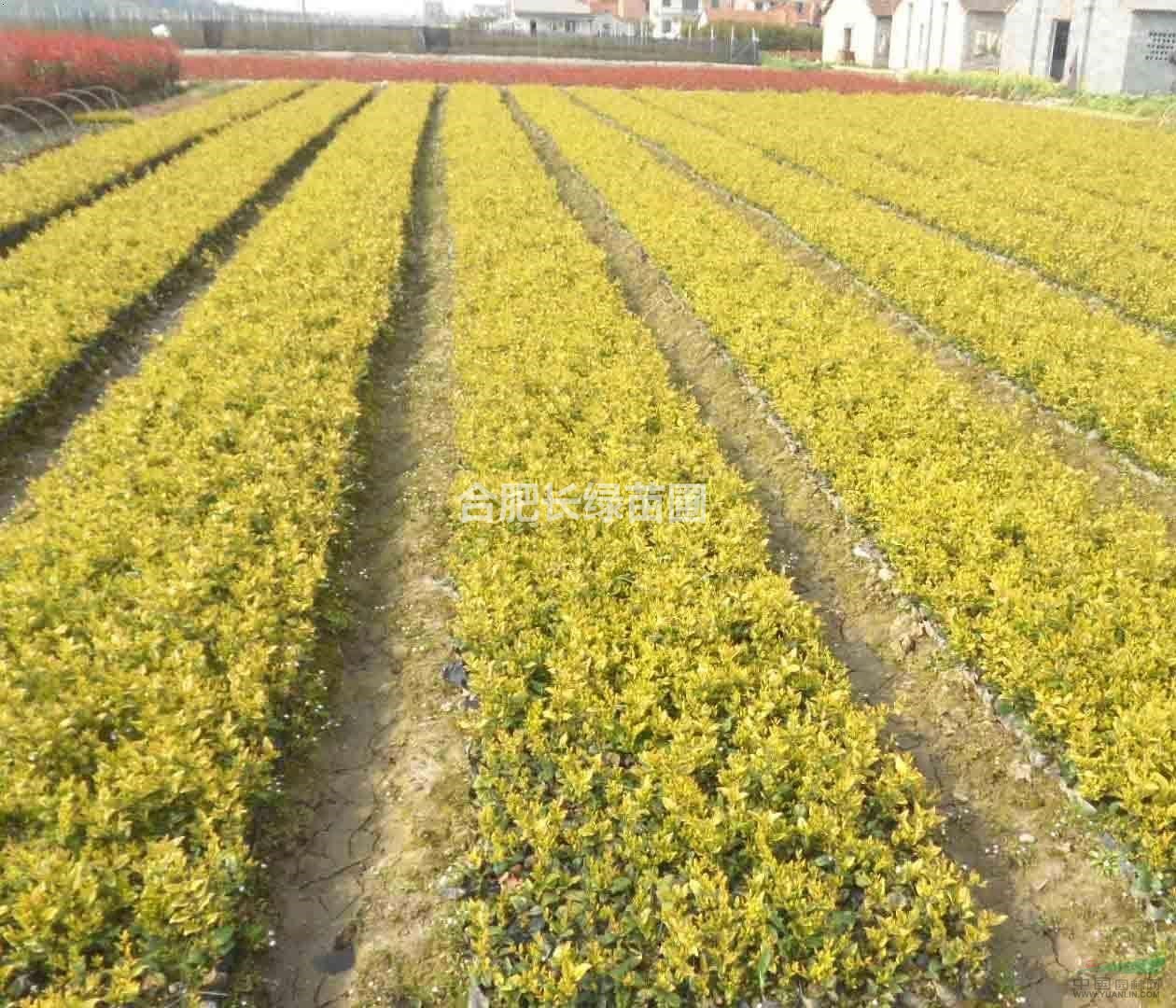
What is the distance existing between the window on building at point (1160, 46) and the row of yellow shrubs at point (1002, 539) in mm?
44337

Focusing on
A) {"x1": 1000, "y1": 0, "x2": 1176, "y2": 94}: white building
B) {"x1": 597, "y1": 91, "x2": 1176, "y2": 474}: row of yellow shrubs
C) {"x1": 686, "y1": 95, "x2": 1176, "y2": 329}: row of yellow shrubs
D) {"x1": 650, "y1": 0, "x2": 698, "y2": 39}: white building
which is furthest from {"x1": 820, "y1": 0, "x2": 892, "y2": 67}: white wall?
{"x1": 597, "y1": 91, "x2": 1176, "y2": 474}: row of yellow shrubs

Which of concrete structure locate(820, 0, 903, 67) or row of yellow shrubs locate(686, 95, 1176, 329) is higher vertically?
concrete structure locate(820, 0, 903, 67)

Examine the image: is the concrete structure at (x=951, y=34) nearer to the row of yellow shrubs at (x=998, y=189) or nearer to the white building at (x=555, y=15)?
the row of yellow shrubs at (x=998, y=189)

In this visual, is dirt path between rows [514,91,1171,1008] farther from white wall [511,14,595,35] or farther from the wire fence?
white wall [511,14,595,35]

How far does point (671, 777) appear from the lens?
4.36 m

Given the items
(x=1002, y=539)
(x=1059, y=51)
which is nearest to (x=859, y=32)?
(x=1059, y=51)

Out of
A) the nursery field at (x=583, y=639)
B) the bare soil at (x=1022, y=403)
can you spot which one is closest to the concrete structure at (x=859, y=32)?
the bare soil at (x=1022, y=403)

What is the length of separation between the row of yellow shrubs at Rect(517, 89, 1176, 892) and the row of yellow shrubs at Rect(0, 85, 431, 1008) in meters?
4.72

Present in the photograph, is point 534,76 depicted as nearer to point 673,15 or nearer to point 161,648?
point 161,648

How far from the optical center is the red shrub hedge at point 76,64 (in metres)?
28.8

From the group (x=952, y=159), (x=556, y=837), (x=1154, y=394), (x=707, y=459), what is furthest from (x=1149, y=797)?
(x=952, y=159)

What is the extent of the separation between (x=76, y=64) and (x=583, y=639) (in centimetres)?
3853

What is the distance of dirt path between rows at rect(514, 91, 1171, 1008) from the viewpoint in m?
4.31

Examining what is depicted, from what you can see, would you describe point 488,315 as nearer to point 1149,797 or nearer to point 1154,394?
point 1154,394
